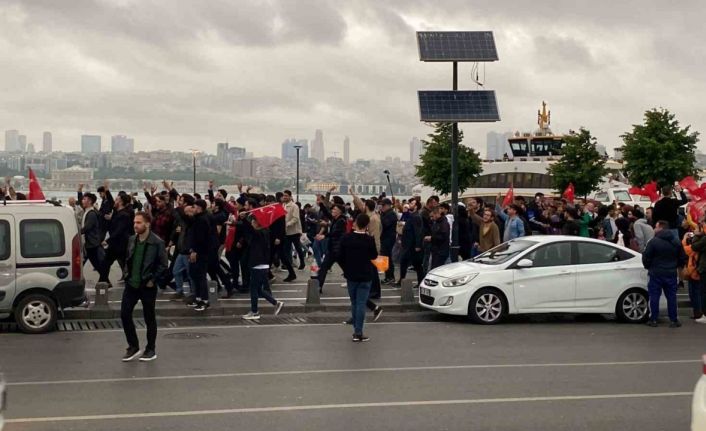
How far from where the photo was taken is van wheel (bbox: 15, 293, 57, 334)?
13180mm

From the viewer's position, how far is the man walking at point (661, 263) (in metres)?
14.6

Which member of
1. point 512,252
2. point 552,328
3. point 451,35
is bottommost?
point 552,328

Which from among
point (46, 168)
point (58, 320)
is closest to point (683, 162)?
point (46, 168)

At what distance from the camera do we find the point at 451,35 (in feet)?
65.0

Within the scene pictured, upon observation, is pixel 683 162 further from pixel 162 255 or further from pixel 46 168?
pixel 162 255

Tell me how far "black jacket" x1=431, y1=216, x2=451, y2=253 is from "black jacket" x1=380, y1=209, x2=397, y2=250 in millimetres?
1393

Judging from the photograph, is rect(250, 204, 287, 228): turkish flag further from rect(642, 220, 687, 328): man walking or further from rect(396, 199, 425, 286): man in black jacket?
rect(642, 220, 687, 328): man walking

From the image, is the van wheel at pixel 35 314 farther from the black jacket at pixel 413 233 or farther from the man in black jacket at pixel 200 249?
the black jacket at pixel 413 233

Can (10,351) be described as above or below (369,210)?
below

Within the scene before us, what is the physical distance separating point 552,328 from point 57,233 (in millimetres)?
7611

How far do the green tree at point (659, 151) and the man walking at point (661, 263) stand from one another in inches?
1715

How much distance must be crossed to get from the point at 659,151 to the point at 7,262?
49.4 metres

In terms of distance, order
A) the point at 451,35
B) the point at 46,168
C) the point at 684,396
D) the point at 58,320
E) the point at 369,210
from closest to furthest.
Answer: the point at 684,396 → the point at 58,320 → the point at 369,210 → the point at 451,35 → the point at 46,168

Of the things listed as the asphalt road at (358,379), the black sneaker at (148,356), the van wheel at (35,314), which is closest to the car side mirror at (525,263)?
the asphalt road at (358,379)
